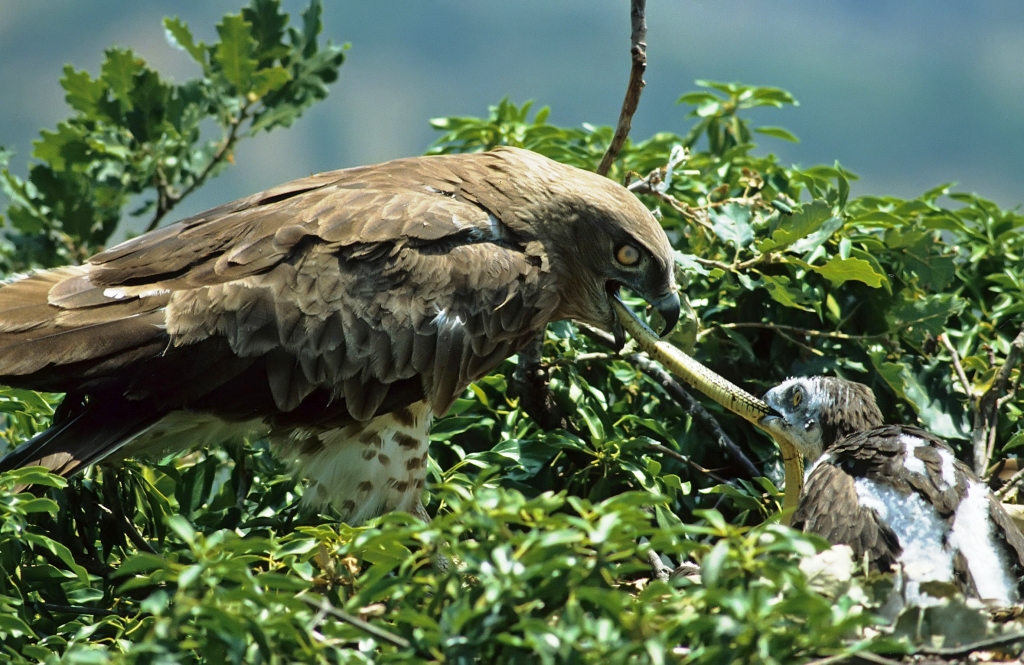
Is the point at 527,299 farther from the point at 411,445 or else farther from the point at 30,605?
the point at 30,605

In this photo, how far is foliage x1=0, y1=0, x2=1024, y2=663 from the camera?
2078 millimetres

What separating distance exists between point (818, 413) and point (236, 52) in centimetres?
316

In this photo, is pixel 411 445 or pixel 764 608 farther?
pixel 411 445

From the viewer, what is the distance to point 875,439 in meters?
3.40

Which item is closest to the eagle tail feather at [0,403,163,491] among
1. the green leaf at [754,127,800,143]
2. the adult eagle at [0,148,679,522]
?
the adult eagle at [0,148,679,522]

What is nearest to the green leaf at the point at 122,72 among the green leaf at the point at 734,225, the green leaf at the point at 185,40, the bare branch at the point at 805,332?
the green leaf at the point at 185,40

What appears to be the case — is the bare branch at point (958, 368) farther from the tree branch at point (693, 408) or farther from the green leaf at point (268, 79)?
the green leaf at point (268, 79)

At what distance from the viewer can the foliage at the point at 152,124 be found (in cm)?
509

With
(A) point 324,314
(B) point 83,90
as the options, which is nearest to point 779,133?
(A) point 324,314

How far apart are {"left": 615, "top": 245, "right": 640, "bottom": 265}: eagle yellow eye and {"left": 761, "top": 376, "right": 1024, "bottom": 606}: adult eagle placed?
1.00 metres

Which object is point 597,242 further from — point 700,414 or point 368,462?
point 368,462

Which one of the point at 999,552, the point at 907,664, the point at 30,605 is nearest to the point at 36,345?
the point at 30,605

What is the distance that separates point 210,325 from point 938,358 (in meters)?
2.67

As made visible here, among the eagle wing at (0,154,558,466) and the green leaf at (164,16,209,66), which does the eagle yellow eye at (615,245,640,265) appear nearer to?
the eagle wing at (0,154,558,466)
